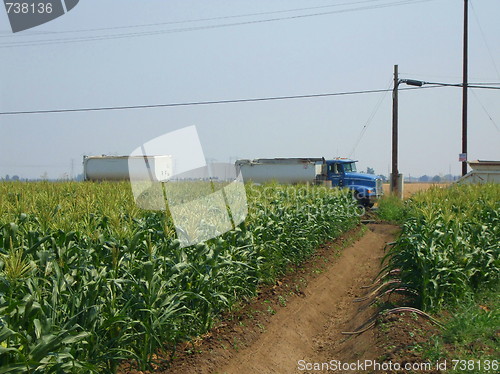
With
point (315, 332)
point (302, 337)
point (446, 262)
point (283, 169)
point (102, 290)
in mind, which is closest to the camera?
point (102, 290)

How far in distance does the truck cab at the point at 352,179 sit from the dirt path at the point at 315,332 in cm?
1549

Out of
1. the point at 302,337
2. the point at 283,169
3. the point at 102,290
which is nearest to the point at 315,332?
the point at 302,337

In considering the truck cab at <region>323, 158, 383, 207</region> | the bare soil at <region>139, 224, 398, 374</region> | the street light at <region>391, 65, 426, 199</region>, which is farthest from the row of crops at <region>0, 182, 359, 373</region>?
the street light at <region>391, 65, 426, 199</region>

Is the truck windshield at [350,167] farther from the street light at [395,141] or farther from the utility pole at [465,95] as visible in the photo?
the utility pole at [465,95]

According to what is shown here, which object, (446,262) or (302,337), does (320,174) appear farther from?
(446,262)

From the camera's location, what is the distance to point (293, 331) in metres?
8.27

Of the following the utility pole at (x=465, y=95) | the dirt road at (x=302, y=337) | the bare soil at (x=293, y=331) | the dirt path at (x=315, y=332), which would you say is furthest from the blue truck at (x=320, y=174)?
the dirt road at (x=302, y=337)

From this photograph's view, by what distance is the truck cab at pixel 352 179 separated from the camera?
28703 mm

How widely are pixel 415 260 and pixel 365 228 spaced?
1373cm

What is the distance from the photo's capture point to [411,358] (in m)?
5.79

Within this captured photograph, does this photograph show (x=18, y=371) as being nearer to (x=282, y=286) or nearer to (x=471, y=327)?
(x=471, y=327)

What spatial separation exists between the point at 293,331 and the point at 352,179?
21734mm

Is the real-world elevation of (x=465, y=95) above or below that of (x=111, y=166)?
above

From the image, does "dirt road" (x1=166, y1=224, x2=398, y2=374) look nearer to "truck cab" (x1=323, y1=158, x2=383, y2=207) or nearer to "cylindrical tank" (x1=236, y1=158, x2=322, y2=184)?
"truck cab" (x1=323, y1=158, x2=383, y2=207)
